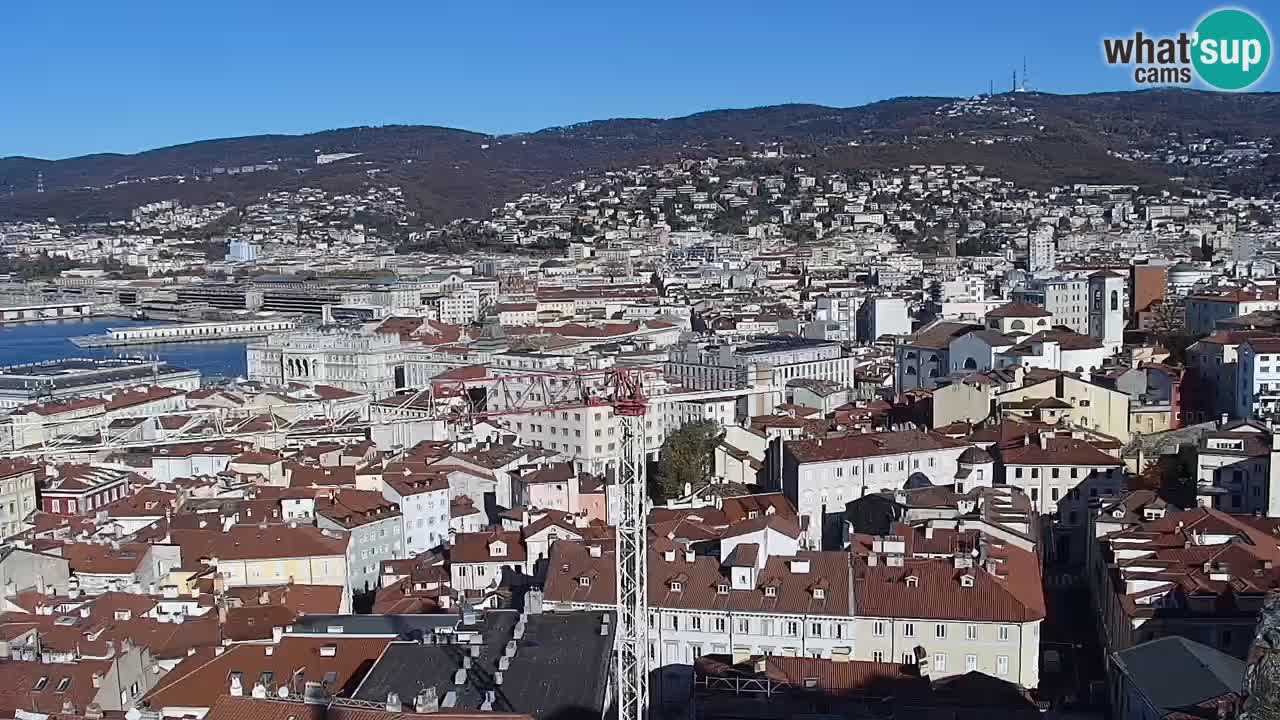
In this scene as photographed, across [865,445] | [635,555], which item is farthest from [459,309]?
[635,555]

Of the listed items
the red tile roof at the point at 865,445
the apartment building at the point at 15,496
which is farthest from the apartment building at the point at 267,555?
the red tile roof at the point at 865,445

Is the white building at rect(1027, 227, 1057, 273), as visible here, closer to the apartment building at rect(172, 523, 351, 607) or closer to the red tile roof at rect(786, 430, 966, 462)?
the red tile roof at rect(786, 430, 966, 462)

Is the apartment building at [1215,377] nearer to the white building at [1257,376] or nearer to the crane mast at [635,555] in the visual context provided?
the white building at [1257,376]

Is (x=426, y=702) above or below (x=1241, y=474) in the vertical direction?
above

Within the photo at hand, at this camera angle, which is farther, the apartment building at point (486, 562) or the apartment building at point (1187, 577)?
the apartment building at point (486, 562)

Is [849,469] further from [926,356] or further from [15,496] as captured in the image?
[15,496]

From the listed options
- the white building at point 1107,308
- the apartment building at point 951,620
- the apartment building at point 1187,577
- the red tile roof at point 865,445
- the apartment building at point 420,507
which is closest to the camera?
the apartment building at point 1187,577

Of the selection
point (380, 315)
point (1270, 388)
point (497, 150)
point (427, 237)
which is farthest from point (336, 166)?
point (1270, 388)
